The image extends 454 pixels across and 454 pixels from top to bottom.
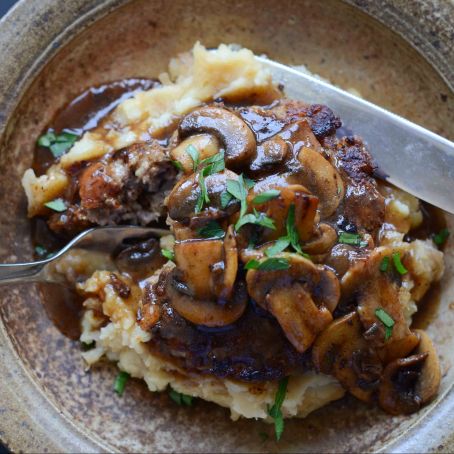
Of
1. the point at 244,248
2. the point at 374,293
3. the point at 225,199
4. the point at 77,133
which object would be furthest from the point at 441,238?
the point at 77,133

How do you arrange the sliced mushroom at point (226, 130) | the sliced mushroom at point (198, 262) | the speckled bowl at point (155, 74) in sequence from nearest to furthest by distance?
the sliced mushroom at point (198, 262) → the sliced mushroom at point (226, 130) → the speckled bowl at point (155, 74)

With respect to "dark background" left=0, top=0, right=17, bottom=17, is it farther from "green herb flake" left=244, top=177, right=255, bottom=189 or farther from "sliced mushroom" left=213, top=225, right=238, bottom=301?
"sliced mushroom" left=213, top=225, right=238, bottom=301

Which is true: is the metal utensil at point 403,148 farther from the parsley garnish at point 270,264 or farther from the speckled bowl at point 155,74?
the parsley garnish at point 270,264

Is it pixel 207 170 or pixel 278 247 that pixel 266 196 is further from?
pixel 207 170

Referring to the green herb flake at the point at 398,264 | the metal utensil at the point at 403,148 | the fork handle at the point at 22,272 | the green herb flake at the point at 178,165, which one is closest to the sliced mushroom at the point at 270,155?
the green herb flake at the point at 178,165

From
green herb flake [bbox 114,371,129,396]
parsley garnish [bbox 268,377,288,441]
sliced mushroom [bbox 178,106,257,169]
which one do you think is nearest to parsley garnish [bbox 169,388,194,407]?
green herb flake [bbox 114,371,129,396]

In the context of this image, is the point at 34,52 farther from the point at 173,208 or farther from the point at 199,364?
the point at 199,364
